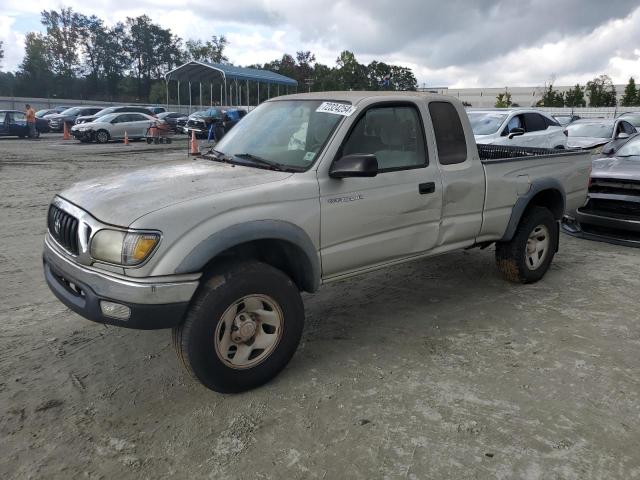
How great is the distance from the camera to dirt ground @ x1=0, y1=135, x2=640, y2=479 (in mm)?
2602

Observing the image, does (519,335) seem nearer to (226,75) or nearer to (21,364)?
(21,364)

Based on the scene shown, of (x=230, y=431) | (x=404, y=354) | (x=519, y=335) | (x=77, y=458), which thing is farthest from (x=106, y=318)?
(x=519, y=335)

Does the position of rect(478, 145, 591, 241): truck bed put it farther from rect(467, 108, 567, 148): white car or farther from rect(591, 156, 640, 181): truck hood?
rect(467, 108, 567, 148): white car

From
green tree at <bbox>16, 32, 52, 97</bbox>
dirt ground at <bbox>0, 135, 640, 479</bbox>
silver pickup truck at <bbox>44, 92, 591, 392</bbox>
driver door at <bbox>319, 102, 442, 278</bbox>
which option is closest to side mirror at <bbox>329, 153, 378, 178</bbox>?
silver pickup truck at <bbox>44, 92, 591, 392</bbox>

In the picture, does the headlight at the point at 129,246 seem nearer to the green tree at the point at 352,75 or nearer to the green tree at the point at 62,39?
the green tree at the point at 352,75

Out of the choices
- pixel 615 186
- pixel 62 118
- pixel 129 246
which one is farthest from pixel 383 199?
pixel 62 118

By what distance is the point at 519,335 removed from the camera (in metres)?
4.02

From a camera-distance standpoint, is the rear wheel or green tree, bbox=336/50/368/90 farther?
green tree, bbox=336/50/368/90

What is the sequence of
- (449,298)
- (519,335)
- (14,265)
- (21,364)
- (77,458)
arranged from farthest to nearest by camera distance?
(14,265), (449,298), (519,335), (21,364), (77,458)

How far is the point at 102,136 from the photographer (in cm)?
2352

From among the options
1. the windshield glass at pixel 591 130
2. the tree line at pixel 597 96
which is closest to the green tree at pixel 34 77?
the tree line at pixel 597 96

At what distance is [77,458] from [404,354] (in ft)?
7.01

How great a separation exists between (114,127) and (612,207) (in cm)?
2215

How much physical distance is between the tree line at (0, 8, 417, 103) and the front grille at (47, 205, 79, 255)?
62983mm
